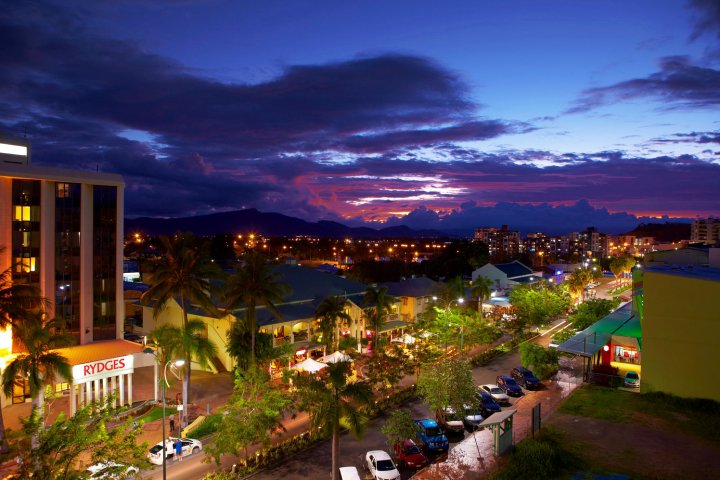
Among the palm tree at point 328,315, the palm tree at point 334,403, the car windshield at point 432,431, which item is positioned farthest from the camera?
the palm tree at point 328,315

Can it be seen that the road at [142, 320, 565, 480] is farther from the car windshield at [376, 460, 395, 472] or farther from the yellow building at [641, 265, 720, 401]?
the yellow building at [641, 265, 720, 401]

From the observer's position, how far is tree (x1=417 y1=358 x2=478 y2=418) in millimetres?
26141

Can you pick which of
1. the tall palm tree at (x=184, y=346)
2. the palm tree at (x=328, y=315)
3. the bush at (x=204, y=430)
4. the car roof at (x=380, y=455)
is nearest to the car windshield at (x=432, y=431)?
the car roof at (x=380, y=455)

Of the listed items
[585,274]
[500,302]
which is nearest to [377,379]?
[500,302]

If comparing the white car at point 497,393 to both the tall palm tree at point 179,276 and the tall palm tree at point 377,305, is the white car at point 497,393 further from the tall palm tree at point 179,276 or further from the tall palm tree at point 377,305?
the tall palm tree at point 179,276

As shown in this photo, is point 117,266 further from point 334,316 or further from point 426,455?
point 426,455

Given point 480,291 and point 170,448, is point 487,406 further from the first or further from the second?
point 480,291

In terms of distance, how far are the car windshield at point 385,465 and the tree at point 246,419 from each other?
518 centimetres

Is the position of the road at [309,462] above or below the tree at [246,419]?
below

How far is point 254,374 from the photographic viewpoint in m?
24.5

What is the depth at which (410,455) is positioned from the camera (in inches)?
939

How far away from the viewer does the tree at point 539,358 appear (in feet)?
112

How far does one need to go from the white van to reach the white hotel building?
15420 mm

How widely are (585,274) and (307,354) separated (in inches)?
2065
